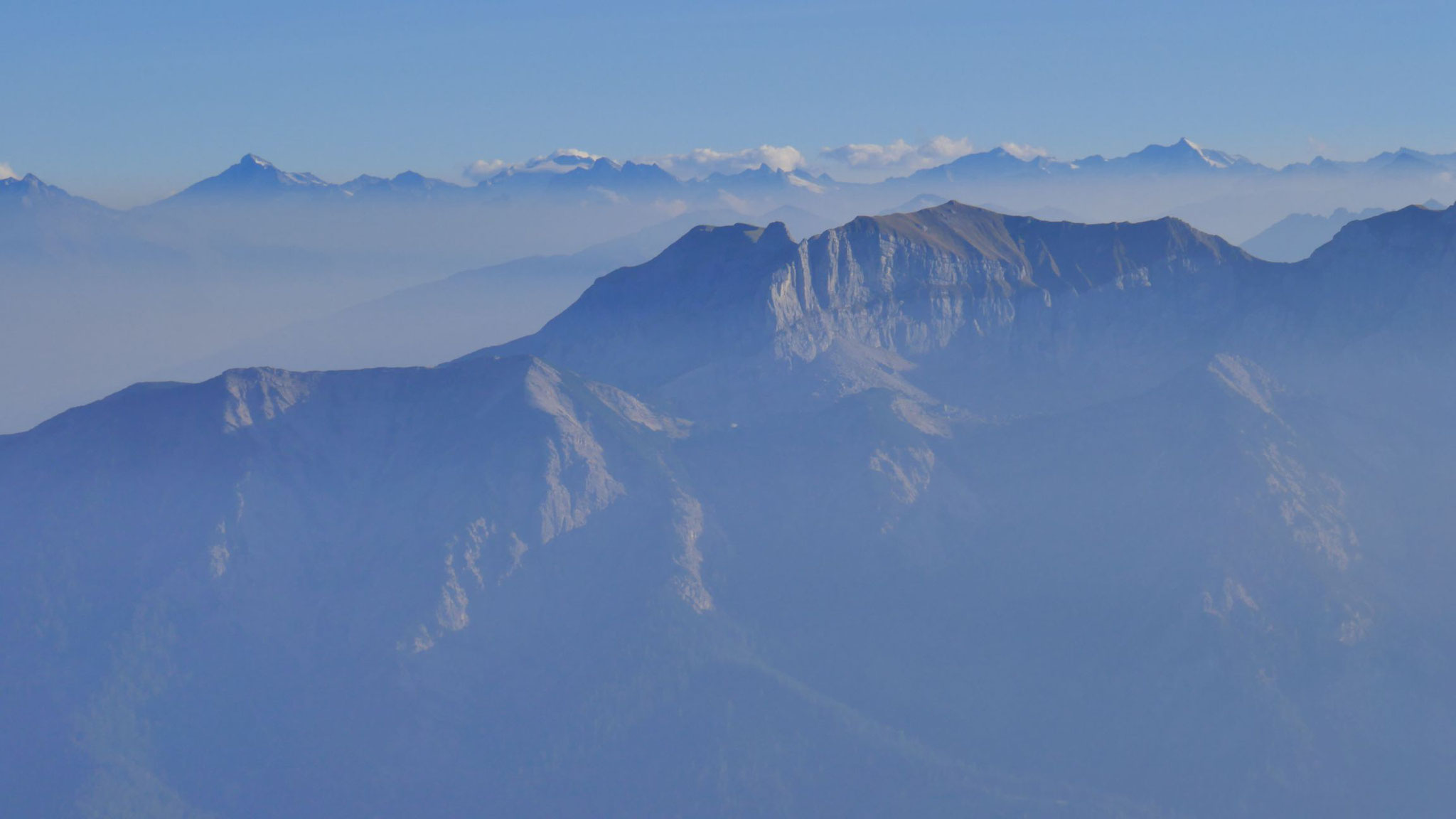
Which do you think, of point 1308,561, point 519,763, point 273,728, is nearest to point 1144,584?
point 1308,561

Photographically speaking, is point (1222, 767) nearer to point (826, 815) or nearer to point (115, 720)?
point (826, 815)

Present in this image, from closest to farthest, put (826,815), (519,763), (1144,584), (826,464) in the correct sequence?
1. (826,815)
2. (519,763)
3. (1144,584)
4. (826,464)

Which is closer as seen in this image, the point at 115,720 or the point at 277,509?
the point at 115,720

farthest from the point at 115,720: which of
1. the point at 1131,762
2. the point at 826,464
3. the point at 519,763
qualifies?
the point at 1131,762

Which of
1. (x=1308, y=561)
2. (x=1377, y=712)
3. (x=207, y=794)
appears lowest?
(x=207, y=794)

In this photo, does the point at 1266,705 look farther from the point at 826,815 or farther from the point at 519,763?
the point at 519,763

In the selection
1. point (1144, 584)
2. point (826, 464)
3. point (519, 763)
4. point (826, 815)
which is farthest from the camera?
A: point (826, 464)

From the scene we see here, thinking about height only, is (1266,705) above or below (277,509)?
below
